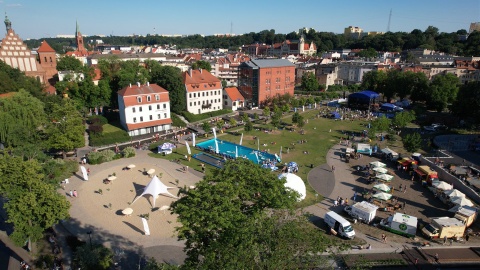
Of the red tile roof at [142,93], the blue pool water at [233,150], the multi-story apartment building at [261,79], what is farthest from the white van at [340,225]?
the multi-story apartment building at [261,79]

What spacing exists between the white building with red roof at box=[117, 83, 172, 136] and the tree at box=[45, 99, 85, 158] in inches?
364

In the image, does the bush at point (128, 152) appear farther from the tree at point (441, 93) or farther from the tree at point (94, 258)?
the tree at point (441, 93)

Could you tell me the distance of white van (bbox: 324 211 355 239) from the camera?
23.9 metres

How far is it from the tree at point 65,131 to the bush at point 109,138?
4.93 meters

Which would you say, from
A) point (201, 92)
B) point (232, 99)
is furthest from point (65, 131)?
point (232, 99)

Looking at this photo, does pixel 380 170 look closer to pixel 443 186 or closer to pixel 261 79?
pixel 443 186

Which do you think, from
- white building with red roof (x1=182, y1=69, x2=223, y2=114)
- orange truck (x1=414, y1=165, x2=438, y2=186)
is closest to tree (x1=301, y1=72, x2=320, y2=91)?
white building with red roof (x1=182, y1=69, x2=223, y2=114)

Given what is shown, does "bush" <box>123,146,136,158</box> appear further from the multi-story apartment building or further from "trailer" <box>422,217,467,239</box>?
the multi-story apartment building

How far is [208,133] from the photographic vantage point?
4978cm

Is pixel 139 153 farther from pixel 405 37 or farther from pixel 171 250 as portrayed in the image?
pixel 405 37

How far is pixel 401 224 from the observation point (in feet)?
80.5

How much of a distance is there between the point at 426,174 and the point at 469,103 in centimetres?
2645

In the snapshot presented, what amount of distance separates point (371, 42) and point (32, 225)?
162362 millimetres

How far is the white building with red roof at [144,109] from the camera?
48.7 metres
